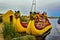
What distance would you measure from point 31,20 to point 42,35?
694 mm

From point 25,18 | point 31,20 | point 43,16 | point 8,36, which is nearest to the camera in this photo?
point 8,36

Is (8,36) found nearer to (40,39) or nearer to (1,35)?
(1,35)

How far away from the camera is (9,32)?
646 centimetres

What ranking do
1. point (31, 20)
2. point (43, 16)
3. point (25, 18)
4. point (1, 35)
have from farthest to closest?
point (25, 18) → point (43, 16) → point (31, 20) → point (1, 35)

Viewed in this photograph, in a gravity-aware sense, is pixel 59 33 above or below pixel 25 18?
below

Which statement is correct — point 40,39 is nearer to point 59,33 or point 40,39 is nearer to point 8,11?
point 8,11

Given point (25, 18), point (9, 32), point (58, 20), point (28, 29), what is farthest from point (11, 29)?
point (58, 20)

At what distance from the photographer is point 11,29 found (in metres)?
6.52

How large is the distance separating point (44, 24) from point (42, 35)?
1.49ft

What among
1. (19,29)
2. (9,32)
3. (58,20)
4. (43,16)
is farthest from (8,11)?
(58,20)

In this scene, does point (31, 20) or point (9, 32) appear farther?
point (31, 20)

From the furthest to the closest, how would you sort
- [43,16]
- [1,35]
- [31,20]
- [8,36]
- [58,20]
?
[58,20] < [43,16] < [31,20] < [1,35] < [8,36]

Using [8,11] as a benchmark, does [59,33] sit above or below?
below

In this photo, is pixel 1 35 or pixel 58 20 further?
pixel 58 20
